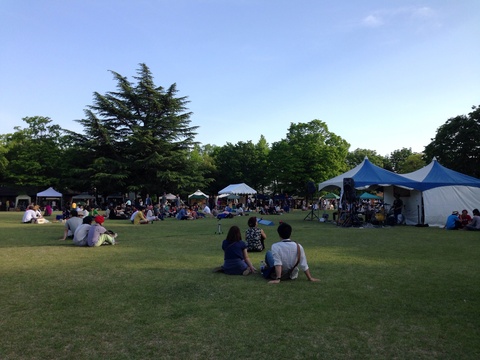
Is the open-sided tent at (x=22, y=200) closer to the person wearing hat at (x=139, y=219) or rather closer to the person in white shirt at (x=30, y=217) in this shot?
the person in white shirt at (x=30, y=217)

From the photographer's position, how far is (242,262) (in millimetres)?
Answer: 6812

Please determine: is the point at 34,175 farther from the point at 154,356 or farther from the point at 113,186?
the point at 154,356

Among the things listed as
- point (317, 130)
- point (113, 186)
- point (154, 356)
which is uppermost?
point (317, 130)

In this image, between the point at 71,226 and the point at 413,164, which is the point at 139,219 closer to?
the point at 71,226

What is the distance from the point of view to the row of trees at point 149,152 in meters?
40.0

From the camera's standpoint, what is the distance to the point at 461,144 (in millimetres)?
36344

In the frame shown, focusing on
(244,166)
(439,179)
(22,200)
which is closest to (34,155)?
(22,200)

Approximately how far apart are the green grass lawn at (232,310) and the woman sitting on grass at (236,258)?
235 mm

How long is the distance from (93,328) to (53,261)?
4926 mm

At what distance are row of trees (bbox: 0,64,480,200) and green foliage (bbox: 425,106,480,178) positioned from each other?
9 cm

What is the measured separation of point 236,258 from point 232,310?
7.37 feet

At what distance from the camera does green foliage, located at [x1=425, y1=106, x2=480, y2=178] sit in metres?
35.5

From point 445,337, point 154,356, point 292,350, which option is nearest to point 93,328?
point 154,356

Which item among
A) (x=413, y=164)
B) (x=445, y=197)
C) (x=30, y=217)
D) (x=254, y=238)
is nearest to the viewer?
(x=254, y=238)
